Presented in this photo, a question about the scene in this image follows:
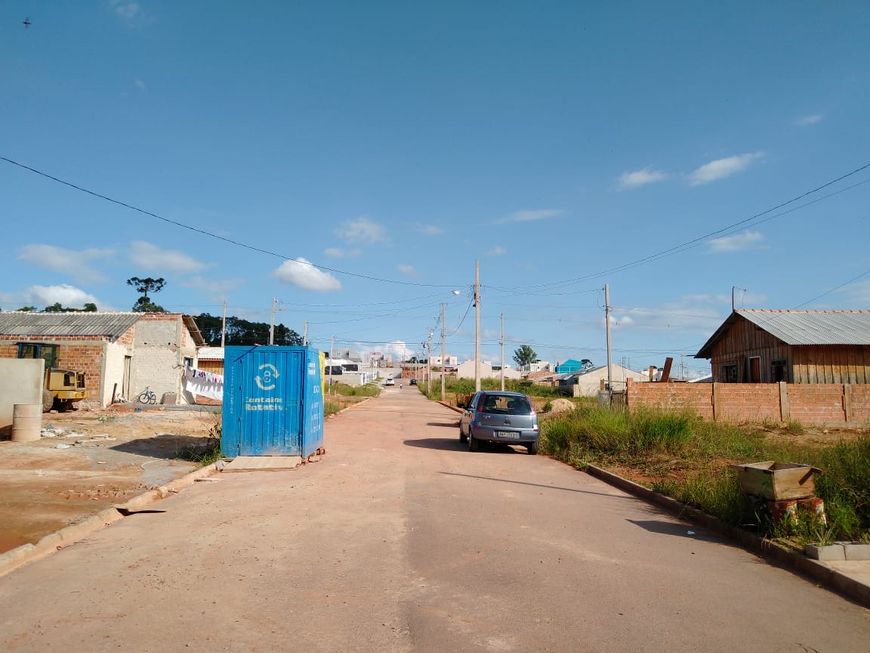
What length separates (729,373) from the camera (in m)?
31.7

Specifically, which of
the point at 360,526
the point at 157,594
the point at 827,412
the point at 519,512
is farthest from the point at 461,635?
the point at 827,412

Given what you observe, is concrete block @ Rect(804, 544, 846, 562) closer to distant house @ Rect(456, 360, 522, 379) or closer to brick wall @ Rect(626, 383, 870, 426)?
brick wall @ Rect(626, 383, 870, 426)

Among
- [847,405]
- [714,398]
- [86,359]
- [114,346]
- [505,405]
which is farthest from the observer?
[114,346]

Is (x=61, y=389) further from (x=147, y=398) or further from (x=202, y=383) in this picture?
(x=202, y=383)

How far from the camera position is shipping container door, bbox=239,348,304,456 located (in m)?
13.2

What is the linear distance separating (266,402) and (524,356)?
137926mm

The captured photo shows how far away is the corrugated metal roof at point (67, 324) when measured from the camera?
28531 millimetres

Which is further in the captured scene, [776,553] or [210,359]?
[210,359]

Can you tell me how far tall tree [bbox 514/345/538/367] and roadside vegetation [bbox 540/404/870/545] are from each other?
128266 mm

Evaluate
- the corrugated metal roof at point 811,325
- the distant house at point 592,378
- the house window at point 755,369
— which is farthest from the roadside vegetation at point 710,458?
the distant house at point 592,378

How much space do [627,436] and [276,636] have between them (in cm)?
1149

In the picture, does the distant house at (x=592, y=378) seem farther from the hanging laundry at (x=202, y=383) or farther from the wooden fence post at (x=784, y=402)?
the wooden fence post at (x=784, y=402)

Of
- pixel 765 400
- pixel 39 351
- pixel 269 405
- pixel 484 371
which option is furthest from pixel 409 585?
pixel 484 371

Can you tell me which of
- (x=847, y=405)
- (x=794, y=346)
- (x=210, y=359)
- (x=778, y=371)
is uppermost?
(x=210, y=359)
